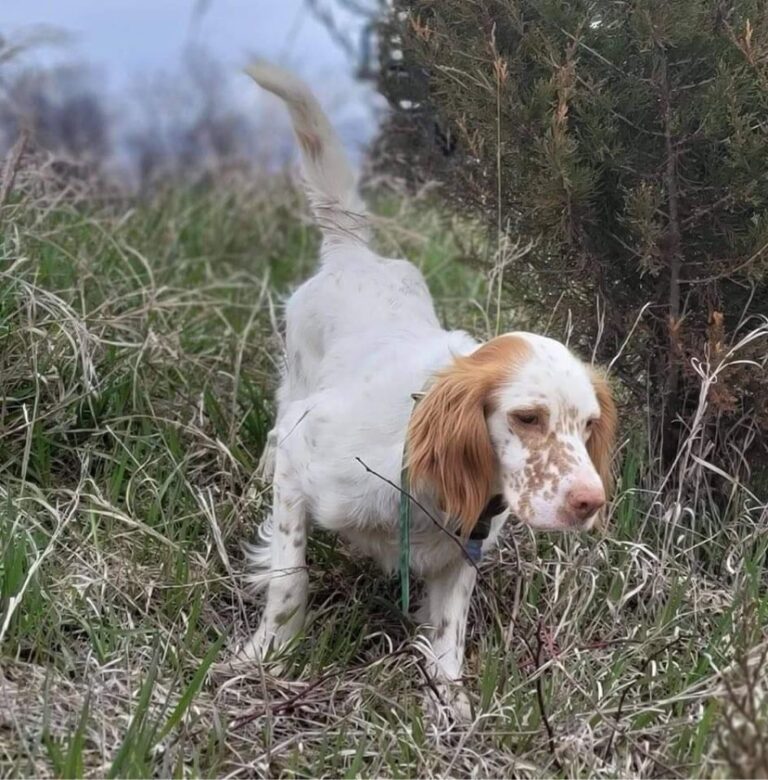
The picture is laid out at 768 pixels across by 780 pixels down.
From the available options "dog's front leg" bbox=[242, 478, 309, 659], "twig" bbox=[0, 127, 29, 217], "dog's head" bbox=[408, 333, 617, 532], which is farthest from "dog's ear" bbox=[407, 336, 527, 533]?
"twig" bbox=[0, 127, 29, 217]

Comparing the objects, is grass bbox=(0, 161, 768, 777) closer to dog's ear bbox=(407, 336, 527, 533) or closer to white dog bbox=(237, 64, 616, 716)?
white dog bbox=(237, 64, 616, 716)

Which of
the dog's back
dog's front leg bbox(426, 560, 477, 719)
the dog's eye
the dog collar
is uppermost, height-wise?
the dog's eye

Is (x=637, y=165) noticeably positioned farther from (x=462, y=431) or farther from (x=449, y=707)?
(x=449, y=707)

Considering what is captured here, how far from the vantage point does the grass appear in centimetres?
221

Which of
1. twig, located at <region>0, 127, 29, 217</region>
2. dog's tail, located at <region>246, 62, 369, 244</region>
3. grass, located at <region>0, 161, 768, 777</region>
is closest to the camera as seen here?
grass, located at <region>0, 161, 768, 777</region>

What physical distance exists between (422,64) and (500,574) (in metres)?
1.32

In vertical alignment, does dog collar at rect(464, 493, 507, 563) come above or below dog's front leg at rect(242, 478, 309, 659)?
above

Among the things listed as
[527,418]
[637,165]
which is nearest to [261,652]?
[527,418]

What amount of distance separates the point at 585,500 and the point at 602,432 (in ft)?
1.21

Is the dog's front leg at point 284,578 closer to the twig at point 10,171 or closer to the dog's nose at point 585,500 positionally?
the dog's nose at point 585,500

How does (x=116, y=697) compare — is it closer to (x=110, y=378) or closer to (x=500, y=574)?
(x=500, y=574)

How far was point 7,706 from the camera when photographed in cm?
219

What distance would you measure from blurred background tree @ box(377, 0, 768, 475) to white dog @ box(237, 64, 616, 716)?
0.41 metres

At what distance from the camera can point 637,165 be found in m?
2.90
